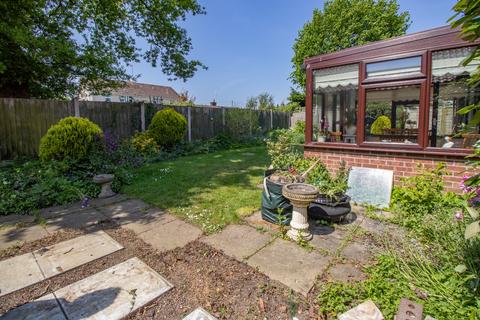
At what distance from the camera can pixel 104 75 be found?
32.1 feet

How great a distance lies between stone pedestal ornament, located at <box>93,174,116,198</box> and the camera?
4466 mm

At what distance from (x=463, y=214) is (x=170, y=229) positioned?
3.29 meters

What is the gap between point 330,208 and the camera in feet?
10.6

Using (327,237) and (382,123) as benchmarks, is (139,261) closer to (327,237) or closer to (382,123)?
(327,237)

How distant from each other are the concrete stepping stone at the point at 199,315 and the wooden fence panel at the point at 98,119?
6.30 meters

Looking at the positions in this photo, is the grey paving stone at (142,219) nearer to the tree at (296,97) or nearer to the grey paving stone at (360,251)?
the grey paving stone at (360,251)

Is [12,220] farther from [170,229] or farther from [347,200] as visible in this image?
[347,200]

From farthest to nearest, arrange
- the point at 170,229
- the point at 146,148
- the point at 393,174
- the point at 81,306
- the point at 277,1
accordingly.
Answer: the point at 277,1
the point at 146,148
the point at 393,174
the point at 170,229
the point at 81,306

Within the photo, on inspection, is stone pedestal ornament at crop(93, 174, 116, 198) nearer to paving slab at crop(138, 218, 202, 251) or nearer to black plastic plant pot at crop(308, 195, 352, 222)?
paving slab at crop(138, 218, 202, 251)

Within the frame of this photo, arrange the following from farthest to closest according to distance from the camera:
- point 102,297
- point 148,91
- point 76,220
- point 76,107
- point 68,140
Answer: point 148,91 < point 76,107 < point 68,140 < point 76,220 < point 102,297

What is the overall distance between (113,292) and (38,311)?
0.50 m

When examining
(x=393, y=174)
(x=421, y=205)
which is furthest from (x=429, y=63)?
(x=421, y=205)

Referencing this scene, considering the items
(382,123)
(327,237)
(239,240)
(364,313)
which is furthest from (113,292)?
(382,123)

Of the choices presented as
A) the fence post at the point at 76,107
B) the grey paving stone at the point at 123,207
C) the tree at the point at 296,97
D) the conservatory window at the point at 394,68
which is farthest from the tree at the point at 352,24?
the grey paving stone at the point at 123,207
